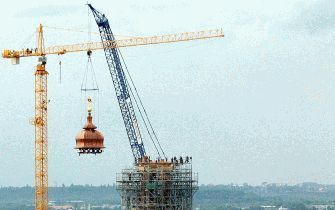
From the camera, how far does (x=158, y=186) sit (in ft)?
458

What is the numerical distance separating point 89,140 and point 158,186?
506 inches

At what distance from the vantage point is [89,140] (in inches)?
5541

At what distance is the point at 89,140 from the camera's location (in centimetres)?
14075

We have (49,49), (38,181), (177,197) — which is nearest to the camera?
(177,197)

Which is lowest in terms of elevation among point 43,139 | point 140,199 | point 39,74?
point 140,199

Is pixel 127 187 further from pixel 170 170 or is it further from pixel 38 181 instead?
pixel 38 181

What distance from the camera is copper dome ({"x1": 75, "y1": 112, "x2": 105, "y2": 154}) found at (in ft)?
462

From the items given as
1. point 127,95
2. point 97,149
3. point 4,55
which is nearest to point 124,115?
point 127,95

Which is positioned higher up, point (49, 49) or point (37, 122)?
point (49, 49)

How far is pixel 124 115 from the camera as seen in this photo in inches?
6004

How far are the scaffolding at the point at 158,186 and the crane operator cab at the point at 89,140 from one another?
602cm

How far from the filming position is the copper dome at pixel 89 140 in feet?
462

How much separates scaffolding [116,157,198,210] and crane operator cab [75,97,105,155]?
602cm

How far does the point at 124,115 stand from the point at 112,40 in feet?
43.4
